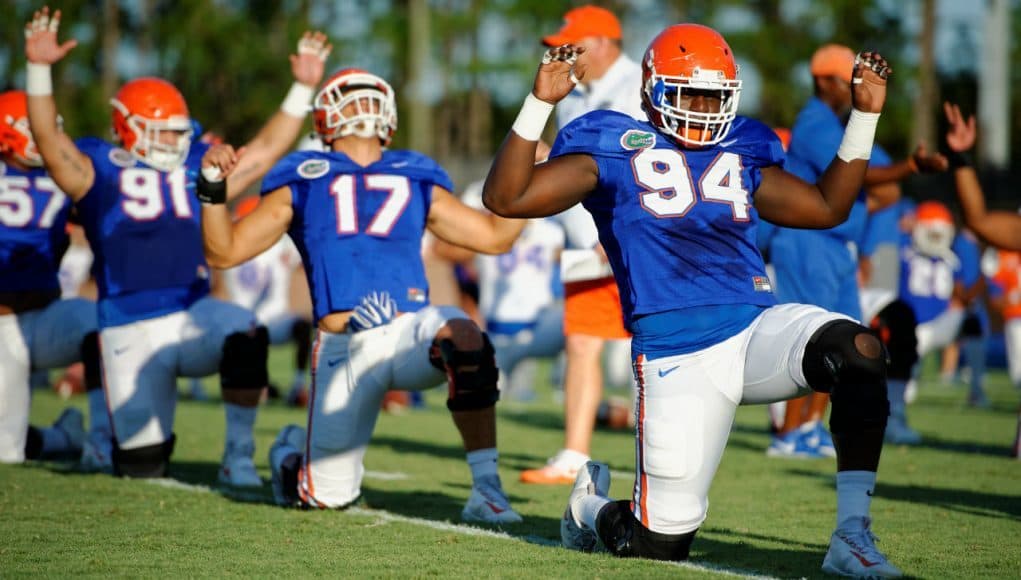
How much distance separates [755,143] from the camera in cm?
433

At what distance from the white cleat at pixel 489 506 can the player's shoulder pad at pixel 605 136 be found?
1460 millimetres

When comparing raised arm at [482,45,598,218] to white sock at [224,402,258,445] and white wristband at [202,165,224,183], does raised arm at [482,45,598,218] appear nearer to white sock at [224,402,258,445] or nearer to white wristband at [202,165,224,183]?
white wristband at [202,165,224,183]

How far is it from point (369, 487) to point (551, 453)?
5.61 ft

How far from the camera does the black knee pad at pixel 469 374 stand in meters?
4.89

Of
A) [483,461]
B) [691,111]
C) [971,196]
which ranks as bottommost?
[483,461]

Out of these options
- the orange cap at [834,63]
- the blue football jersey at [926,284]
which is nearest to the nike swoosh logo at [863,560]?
the orange cap at [834,63]

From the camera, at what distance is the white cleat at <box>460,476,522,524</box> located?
16.5ft

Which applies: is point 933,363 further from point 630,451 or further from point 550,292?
point 630,451

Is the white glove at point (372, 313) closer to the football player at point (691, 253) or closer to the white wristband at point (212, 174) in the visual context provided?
the white wristband at point (212, 174)

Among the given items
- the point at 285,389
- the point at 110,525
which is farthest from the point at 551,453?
the point at 285,389

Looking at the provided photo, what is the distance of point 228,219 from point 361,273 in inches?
22.2

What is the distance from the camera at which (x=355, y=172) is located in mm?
5371

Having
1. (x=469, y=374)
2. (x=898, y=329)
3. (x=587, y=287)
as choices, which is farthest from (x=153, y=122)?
(x=898, y=329)

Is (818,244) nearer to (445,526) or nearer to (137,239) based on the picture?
(445,526)
